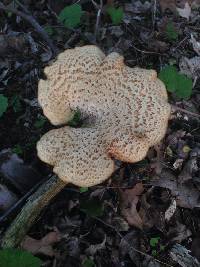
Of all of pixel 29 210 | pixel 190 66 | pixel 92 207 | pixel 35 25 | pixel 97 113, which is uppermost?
pixel 35 25

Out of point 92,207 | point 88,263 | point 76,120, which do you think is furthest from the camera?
point 92,207

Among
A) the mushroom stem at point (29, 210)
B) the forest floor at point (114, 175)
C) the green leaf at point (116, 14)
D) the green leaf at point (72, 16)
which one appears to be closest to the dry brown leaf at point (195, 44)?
the forest floor at point (114, 175)

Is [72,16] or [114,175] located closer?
[114,175]

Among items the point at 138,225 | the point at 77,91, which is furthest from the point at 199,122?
the point at 77,91

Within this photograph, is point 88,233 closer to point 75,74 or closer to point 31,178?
point 31,178

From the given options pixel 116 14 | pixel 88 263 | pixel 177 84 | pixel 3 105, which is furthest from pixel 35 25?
pixel 88 263

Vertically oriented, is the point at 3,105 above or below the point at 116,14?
below

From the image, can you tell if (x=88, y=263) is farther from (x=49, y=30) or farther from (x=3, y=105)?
(x=49, y=30)

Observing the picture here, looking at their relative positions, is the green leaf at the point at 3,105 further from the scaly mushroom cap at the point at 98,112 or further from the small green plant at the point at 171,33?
the small green plant at the point at 171,33
